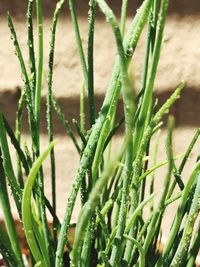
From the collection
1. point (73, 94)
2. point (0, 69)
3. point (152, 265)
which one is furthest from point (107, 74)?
point (152, 265)

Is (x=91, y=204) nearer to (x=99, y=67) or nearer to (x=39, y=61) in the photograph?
(x=39, y=61)

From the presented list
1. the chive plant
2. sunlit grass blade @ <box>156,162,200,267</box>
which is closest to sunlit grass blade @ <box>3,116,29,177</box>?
the chive plant

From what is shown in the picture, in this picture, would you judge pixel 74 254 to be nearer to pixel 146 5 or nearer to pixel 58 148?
pixel 146 5

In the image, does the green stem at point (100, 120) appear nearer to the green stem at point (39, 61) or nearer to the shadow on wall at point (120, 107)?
the green stem at point (39, 61)

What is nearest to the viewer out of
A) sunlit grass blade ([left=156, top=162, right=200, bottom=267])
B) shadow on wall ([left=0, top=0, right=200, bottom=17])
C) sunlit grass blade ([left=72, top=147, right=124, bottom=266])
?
sunlit grass blade ([left=72, top=147, right=124, bottom=266])

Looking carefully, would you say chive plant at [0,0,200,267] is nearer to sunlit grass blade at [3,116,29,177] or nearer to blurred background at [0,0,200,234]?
sunlit grass blade at [3,116,29,177]

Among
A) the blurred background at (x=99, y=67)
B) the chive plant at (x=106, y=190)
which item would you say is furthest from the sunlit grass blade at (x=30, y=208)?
the blurred background at (x=99, y=67)

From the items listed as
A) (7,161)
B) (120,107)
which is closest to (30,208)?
(7,161)

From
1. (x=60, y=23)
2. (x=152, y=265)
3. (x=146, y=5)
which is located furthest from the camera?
(x=60, y=23)
